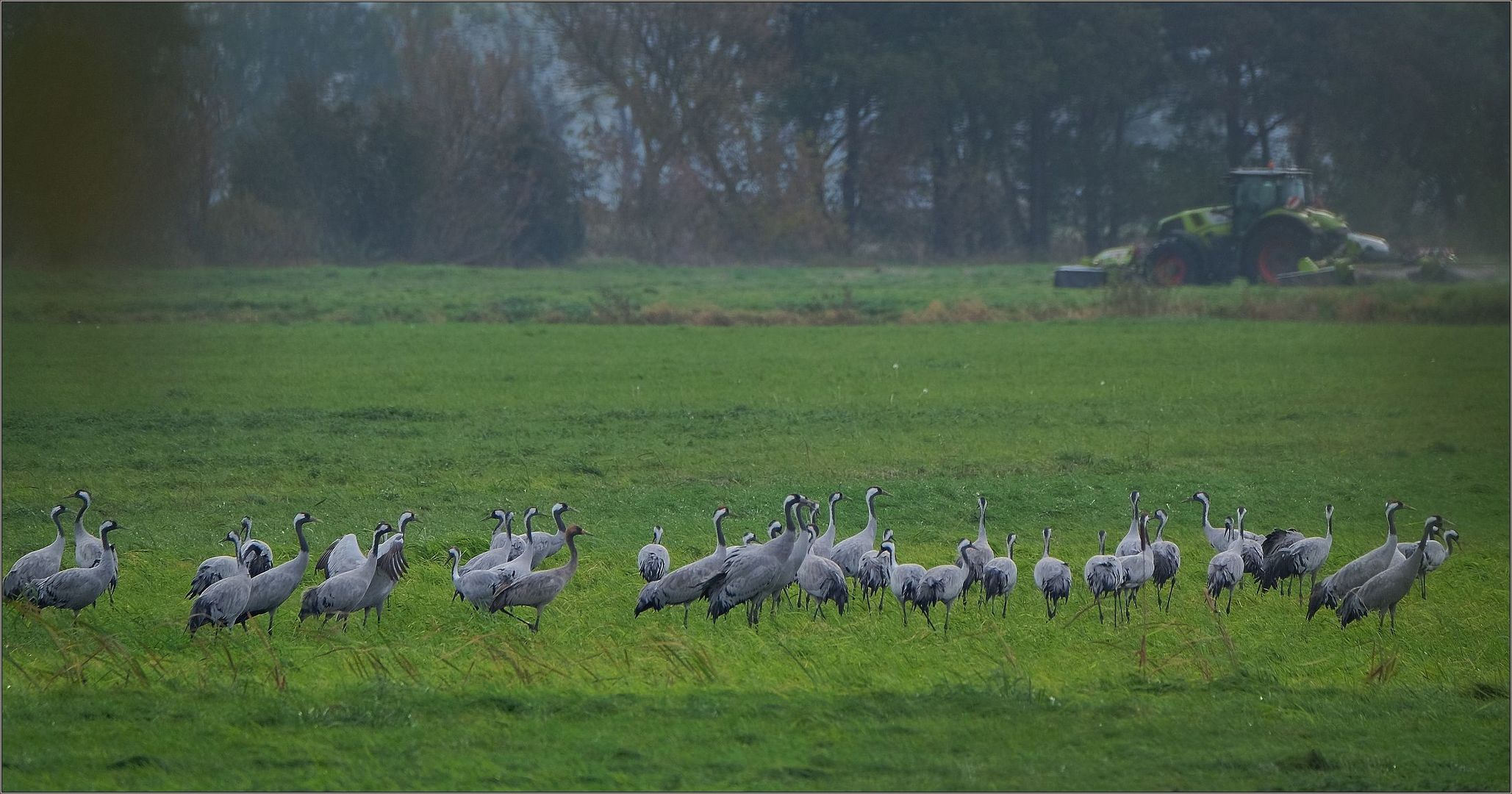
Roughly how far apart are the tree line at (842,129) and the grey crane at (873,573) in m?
33.3

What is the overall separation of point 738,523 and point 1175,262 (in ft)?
88.3

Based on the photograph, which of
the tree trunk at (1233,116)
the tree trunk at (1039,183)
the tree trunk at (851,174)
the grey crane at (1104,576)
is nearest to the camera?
the grey crane at (1104,576)

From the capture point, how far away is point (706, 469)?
1677cm

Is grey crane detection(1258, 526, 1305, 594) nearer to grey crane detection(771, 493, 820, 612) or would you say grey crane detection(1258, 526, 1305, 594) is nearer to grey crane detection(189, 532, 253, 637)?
grey crane detection(771, 493, 820, 612)

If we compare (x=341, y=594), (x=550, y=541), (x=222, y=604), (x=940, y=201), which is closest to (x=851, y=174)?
(x=940, y=201)

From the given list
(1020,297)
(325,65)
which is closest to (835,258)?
(1020,297)

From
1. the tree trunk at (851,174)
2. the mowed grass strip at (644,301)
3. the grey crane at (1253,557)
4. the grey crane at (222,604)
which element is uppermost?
the tree trunk at (851,174)

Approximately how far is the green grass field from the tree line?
14.8 meters

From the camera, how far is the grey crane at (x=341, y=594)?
9.59m

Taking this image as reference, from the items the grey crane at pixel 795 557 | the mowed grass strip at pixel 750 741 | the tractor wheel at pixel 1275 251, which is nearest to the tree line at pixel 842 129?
the tractor wheel at pixel 1275 251

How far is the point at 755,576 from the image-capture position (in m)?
10.0

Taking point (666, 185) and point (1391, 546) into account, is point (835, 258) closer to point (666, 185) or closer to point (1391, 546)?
point (666, 185)

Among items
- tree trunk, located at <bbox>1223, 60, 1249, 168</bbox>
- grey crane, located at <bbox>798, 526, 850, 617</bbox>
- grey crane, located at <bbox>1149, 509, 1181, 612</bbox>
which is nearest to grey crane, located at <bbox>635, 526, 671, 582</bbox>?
grey crane, located at <bbox>798, 526, 850, 617</bbox>

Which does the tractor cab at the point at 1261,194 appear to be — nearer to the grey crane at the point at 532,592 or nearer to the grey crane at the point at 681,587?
the grey crane at the point at 681,587
